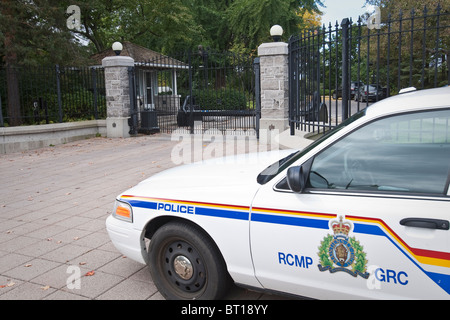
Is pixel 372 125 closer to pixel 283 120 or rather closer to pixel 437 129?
pixel 437 129

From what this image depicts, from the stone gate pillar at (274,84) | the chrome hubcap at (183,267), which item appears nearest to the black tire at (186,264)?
the chrome hubcap at (183,267)

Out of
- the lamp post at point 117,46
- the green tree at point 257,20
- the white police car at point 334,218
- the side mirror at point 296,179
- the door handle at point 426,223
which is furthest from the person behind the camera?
the green tree at point 257,20

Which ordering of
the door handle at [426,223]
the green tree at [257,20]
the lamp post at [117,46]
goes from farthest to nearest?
the green tree at [257,20] < the lamp post at [117,46] < the door handle at [426,223]

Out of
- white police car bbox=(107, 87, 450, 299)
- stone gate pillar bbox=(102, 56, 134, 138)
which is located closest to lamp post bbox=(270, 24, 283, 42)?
stone gate pillar bbox=(102, 56, 134, 138)

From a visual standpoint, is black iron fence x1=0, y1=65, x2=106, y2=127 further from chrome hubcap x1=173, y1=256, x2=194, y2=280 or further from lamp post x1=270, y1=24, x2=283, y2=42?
chrome hubcap x1=173, y1=256, x2=194, y2=280

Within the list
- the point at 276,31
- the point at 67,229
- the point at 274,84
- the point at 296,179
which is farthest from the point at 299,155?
the point at 276,31

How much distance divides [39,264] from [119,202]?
1.45 metres

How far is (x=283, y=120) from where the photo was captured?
12.4 m

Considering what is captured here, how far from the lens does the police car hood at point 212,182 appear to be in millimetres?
3081

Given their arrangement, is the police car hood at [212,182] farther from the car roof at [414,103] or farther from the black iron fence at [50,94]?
the black iron fence at [50,94]

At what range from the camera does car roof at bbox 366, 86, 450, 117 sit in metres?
2.55

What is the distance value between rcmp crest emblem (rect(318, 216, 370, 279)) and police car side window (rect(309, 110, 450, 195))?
0.98ft

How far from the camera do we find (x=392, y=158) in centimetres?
269
